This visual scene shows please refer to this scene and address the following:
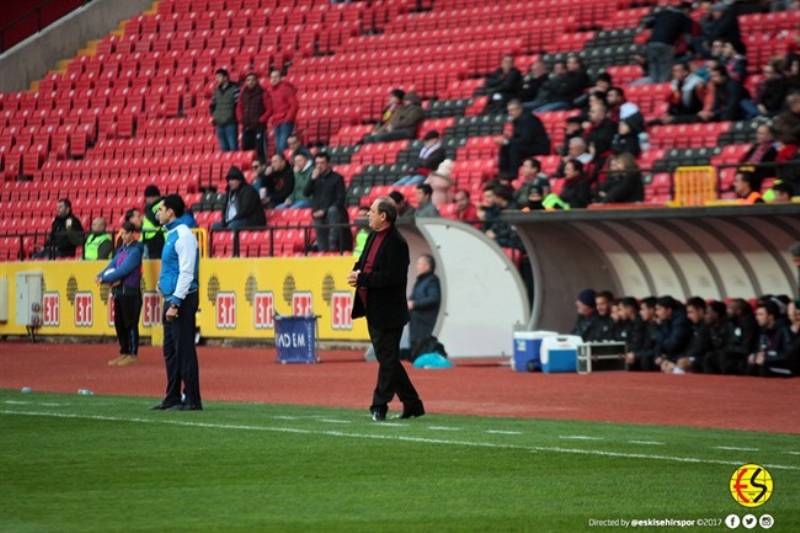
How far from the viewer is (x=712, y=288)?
78.9ft

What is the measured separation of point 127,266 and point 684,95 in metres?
9.76

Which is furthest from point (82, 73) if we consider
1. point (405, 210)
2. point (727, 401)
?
point (727, 401)

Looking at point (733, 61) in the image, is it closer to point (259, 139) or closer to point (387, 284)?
point (259, 139)

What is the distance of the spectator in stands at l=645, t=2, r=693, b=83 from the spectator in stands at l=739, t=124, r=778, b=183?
19.3ft

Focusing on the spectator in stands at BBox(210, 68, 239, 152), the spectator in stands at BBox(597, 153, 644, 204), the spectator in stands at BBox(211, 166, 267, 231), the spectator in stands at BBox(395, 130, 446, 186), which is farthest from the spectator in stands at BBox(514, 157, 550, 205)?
the spectator in stands at BBox(210, 68, 239, 152)

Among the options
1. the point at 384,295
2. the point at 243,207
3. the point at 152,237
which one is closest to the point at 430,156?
the point at 243,207

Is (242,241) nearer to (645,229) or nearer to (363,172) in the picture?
(363,172)

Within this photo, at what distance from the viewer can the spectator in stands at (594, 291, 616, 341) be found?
24.0 metres

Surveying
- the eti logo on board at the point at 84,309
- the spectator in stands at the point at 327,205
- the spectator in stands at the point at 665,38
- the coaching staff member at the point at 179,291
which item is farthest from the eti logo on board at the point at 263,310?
the coaching staff member at the point at 179,291

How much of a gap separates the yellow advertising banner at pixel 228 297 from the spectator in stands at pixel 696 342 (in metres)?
6.77

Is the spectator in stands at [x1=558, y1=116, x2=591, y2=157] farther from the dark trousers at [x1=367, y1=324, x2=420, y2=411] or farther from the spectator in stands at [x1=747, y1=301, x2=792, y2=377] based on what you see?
the dark trousers at [x1=367, y1=324, x2=420, y2=411]

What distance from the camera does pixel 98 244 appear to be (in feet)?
107

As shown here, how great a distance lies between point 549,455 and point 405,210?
563 inches

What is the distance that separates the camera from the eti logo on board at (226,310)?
99.9ft
